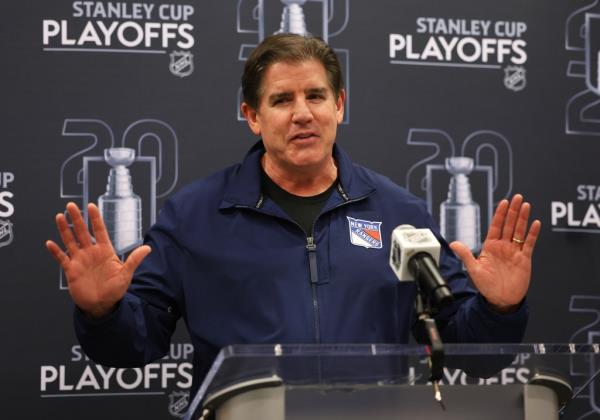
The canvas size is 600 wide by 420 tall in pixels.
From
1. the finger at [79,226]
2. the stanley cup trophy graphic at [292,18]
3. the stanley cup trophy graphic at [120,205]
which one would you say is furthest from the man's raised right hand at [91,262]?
the stanley cup trophy graphic at [292,18]

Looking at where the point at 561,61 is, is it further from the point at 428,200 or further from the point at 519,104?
the point at 428,200

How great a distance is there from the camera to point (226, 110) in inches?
118

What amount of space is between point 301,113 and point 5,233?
1.22 metres

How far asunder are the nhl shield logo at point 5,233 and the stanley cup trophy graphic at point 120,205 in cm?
30

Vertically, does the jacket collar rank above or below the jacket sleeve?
above

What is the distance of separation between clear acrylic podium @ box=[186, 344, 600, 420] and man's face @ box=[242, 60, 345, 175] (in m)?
1.00

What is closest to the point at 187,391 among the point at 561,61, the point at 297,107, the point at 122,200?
the point at 122,200

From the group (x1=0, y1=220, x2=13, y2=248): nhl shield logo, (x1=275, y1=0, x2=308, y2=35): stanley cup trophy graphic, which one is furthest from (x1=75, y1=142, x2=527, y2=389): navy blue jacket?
(x1=275, y1=0, x2=308, y2=35): stanley cup trophy graphic

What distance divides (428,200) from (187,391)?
110 cm

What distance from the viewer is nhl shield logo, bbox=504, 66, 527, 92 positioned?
10.4 ft

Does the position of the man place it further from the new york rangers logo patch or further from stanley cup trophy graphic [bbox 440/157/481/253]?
stanley cup trophy graphic [bbox 440/157/481/253]

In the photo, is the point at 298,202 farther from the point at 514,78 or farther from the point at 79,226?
the point at 514,78

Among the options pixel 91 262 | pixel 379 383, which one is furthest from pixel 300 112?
pixel 379 383

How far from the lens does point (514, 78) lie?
3182 mm
